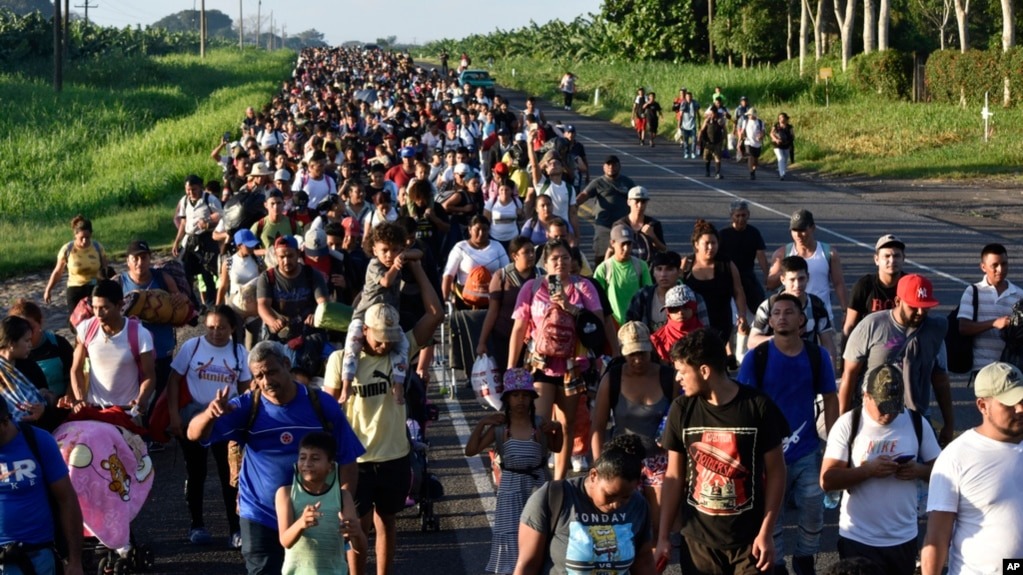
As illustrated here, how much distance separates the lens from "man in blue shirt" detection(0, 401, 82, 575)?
6445mm

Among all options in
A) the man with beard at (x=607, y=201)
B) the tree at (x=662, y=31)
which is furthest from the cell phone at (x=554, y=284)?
the tree at (x=662, y=31)

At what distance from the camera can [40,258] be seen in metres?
22.5

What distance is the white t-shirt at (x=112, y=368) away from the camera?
962 cm

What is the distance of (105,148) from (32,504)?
38078 mm

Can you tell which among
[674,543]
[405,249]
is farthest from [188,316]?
[674,543]

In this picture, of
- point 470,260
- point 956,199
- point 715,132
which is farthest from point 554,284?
point 715,132

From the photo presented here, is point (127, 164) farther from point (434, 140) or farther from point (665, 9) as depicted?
point (665, 9)

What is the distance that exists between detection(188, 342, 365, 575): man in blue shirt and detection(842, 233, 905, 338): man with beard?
4.42 m

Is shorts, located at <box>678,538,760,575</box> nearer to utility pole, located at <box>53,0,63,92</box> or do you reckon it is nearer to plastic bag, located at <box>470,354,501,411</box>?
plastic bag, located at <box>470,354,501,411</box>

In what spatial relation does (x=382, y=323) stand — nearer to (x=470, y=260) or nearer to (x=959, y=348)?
(x=470, y=260)

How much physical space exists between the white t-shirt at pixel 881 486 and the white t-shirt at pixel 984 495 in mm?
708

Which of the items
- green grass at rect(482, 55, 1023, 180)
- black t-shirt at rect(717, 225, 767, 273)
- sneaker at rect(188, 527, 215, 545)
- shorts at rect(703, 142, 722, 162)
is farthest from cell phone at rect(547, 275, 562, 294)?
green grass at rect(482, 55, 1023, 180)

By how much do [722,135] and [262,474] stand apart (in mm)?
26009

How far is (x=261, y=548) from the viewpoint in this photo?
7.04m
